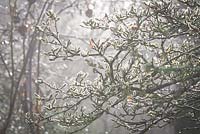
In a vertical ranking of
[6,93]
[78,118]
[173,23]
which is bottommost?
[6,93]

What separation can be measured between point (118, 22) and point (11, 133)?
6178 millimetres

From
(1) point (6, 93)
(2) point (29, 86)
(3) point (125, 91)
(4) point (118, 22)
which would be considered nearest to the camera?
(3) point (125, 91)

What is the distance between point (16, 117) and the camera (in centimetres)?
896

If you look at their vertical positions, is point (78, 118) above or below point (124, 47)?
below

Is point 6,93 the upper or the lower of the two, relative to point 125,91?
lower

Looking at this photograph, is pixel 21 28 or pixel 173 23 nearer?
pixel 173 23

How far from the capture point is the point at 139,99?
11.8ft

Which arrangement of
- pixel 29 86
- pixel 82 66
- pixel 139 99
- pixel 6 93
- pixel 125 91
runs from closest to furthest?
pixel 125 91 < pixel 139 99 < pixel 29 86 < pixel 6 93 < pixel 82 66

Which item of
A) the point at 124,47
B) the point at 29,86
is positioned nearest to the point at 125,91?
the point at 124,47

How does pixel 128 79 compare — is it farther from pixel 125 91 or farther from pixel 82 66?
pixel 82 66

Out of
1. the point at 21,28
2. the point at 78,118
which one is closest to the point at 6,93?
the point at 21,28

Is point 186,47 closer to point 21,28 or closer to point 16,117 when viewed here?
point 21,28

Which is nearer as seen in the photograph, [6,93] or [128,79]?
[128,79]

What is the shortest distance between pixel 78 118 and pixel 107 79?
1.46ft
